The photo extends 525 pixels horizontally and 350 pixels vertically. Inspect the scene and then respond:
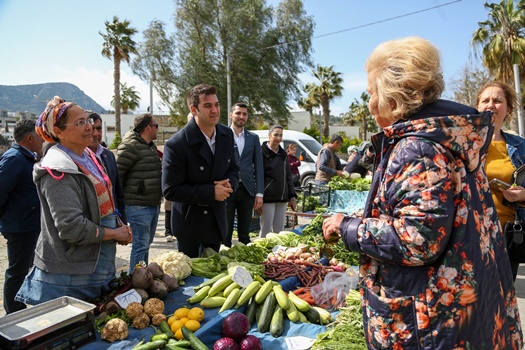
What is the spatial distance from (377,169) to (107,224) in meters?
1.88

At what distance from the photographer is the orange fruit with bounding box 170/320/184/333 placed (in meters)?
2.73

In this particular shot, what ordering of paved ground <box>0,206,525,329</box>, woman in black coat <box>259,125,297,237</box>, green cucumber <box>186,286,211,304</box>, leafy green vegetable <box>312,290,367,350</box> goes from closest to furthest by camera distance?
leafy green vegetable <box>312,290,367,350</box>, green cucumber <box>186,286,211,304</box>, paved ground <box>0,206,525,329</box>, woman in black coat <box>259,125,297,237</box>

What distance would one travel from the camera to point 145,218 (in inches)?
197

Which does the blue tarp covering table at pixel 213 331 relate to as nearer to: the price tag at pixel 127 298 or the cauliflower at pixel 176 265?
the price tag at pixel 127 298

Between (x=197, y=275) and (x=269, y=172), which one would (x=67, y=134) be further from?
(x=269, y=172)

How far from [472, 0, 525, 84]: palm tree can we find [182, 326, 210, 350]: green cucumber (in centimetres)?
2103

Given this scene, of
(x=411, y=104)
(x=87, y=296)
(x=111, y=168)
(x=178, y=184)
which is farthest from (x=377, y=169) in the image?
(x=111, y=168)

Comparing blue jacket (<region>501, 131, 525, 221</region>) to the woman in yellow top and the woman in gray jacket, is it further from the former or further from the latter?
the woman in gray jacket

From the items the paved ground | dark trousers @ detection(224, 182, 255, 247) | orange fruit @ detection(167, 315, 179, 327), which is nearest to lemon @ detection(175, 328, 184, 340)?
orange fruit @ detection(167, 315, 179, 327)

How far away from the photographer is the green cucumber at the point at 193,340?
2529 mm

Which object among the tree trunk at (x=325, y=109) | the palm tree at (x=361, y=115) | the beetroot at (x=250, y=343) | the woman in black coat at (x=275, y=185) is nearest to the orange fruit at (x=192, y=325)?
the beetroot at (x=250, y=343)

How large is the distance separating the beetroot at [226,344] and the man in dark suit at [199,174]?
1.33m

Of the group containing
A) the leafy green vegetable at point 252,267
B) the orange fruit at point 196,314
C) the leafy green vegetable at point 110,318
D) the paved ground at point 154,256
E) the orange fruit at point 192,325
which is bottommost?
the paved ground at point 154,256

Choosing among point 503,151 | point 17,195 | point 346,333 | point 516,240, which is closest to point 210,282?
point 346,333
